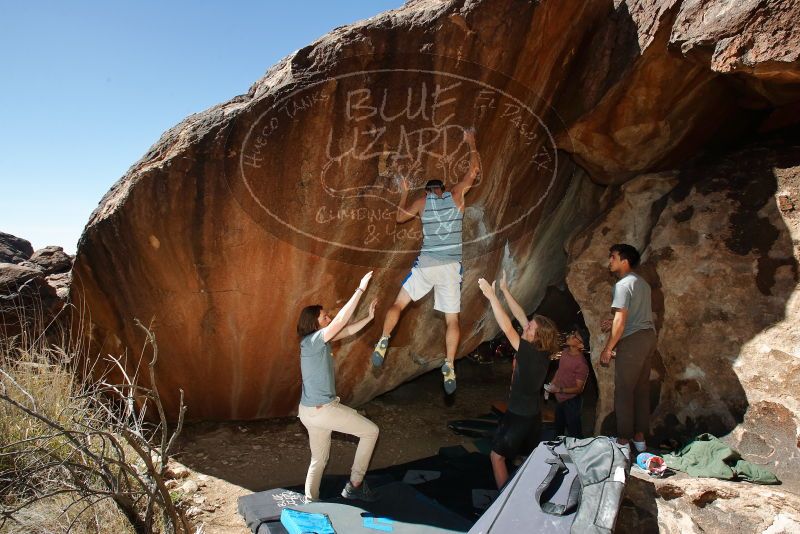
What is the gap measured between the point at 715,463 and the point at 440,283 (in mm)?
2172

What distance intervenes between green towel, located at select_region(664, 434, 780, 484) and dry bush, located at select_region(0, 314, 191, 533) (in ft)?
10.4

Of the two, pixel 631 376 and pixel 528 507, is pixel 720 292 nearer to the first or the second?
pixel 631 376

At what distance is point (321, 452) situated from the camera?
12.7 feet

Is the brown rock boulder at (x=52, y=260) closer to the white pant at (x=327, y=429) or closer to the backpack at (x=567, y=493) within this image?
the white pant at (x=327, y=429)

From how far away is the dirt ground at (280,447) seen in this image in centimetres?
434

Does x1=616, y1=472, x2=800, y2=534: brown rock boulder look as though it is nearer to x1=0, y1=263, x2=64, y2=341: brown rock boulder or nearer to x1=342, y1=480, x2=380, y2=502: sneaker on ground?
x1=342, y1=480, x2=380, y2=502: sneaker on ground

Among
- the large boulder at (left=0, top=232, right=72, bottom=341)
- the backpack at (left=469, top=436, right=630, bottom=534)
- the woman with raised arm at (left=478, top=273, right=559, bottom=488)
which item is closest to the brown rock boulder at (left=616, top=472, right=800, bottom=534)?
the backpack at (left=469, top=436, right=630, bottom=534)

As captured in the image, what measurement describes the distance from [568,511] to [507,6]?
3585mm

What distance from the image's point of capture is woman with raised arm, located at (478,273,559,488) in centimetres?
385

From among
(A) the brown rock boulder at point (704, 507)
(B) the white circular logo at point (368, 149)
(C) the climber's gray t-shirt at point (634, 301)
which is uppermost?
(B) the white circular logo at point (368, 149)

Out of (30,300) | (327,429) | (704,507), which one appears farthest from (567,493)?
(30,300)

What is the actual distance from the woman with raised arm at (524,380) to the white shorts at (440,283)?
341 mm

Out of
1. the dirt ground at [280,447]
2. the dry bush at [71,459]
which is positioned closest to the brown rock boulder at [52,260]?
the dry bush at [71,459]

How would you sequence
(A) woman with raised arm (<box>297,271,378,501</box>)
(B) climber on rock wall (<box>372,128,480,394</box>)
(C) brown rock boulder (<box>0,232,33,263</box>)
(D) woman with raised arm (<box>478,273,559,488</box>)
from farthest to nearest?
(C) brown rock boulder (<box>0,232,33,263</box>), (B) climber on rock wall (<box>372,128,480,394</box>), (D) woman with raised arm (<box>478,273,559,488</box>), (A) woman with raised arm (<box>297,271,378,501</box>)
